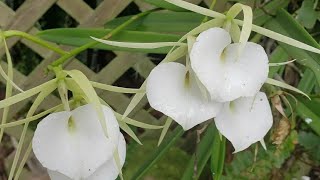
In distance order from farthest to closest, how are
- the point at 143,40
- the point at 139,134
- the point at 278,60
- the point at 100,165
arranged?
the point at 139,134, the point at 278,60, the point at 143,40, the point at 100,165

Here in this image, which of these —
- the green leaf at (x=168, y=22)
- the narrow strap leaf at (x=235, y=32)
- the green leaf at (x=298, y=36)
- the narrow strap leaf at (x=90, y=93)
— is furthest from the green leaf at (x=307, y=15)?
the narrow strap leaf at (x=90, y=93)

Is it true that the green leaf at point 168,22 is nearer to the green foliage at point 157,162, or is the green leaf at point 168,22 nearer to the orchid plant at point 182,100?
the orchid plant at point 182,100

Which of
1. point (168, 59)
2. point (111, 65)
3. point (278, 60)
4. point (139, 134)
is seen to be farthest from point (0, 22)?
point (168, 59)

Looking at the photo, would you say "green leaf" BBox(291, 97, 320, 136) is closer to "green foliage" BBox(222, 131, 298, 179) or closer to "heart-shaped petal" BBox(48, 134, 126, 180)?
"green foliage" BBox(222, 131, 298, 179)

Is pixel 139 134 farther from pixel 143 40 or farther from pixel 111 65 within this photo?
pixel 143 40

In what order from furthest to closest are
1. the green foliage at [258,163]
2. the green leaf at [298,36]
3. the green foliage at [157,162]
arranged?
the green foliage at [157,162] → the green foliage at [258,163] → the green leaf at [298,36]

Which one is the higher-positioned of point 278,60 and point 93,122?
point 93,122
